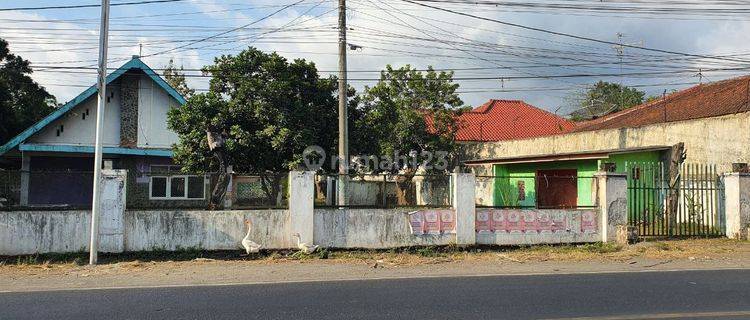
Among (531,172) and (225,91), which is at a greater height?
(225,91)

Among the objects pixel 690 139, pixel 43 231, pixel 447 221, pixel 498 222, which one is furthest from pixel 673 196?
pixel 43 231

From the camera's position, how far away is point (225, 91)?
20.1 meters

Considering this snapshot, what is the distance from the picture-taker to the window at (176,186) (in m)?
12.9

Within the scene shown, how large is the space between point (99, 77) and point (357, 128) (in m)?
10.8

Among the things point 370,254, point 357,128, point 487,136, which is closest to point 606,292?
point 370,254

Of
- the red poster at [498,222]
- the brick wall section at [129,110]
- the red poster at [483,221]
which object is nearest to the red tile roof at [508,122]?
the brick wall section at [129,110]

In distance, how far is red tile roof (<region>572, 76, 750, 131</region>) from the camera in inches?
821

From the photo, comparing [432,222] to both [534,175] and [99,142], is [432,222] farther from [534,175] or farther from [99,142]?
[99,142]

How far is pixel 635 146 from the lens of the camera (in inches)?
848

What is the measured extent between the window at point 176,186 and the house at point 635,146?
7.40 metres

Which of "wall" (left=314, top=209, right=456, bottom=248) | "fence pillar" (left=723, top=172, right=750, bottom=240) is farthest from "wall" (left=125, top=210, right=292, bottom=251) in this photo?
"fence pillar" (left=723, top=172, right=750, bottom=240)

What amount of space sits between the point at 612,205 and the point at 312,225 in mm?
7546

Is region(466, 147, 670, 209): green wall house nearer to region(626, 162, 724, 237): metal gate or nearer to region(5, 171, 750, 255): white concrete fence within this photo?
region(5, 171, 750, 255): white concrete fence

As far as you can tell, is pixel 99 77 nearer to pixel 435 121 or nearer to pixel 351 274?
pixel 351 274
